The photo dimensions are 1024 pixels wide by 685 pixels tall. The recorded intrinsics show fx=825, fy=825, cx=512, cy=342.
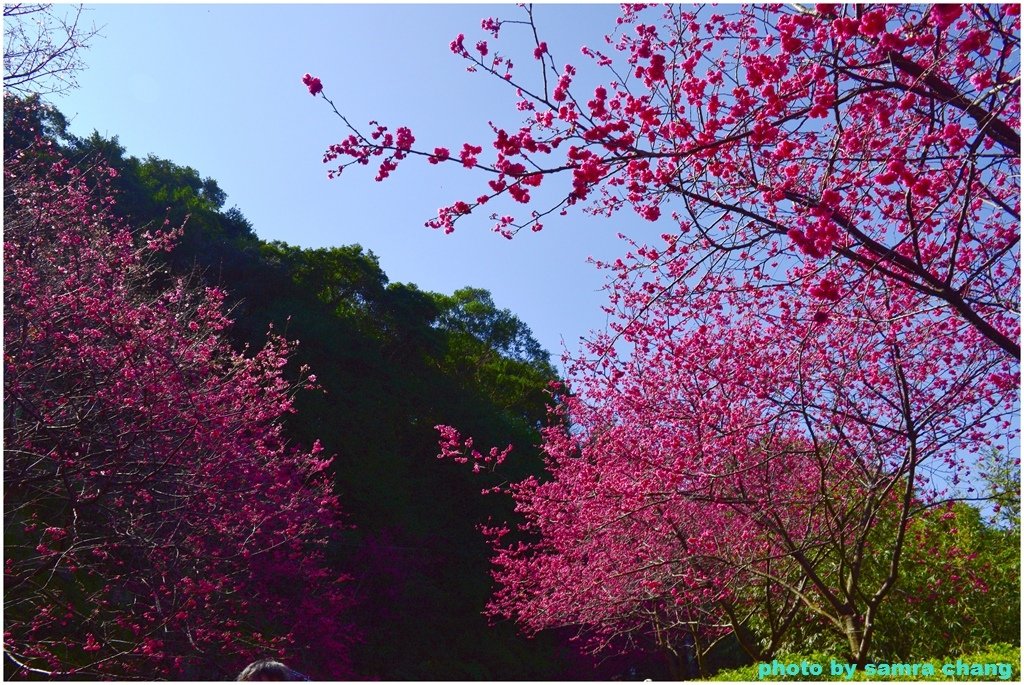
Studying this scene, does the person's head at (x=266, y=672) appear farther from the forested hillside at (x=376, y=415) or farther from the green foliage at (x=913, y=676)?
the forested hillside at (x=376, y=415)

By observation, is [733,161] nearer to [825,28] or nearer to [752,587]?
[825,28]

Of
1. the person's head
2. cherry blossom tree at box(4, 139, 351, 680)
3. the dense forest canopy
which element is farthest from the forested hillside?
the person's head

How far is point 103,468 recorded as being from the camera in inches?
221

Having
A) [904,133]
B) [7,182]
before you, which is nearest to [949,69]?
[904,133]

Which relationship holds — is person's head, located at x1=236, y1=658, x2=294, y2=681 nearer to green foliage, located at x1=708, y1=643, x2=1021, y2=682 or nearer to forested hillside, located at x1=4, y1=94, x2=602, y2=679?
green foliage, located at x1=708, y1=643, x2=1021, y2=682

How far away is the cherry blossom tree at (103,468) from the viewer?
5625mm

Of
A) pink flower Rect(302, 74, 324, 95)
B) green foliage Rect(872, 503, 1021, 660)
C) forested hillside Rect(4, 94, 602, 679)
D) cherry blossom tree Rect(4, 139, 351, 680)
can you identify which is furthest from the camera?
forested hillside Rect(4, 94, 602, 679)

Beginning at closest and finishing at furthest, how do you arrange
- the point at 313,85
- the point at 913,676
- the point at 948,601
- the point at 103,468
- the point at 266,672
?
the point at 266,672
the point at 313,85
the point at 103,468
the point at 913,676
the point at 948,601

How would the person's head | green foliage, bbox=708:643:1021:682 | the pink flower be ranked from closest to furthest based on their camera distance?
1. the person's head
2. the pink flower
3. green foliage, bbox=708:643:1021:682

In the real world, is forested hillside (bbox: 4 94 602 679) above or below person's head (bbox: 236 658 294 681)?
above

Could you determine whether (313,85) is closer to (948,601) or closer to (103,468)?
(103,468)

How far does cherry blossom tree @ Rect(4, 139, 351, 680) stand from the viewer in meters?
5.62

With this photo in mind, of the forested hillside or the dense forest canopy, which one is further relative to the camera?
the forested hillside

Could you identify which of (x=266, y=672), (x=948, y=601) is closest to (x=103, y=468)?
(x=266, y=672)
